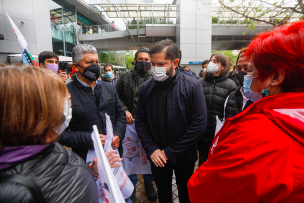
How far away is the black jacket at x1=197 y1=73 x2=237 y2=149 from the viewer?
2.70m

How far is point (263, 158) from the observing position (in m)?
0.80

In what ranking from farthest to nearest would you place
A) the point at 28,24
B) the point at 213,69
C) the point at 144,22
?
the point at 144,22 → the point at 28,24 → the point at 213,69

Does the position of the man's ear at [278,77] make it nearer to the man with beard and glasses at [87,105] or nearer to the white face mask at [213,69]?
the man with beard and glasses at [87,105]

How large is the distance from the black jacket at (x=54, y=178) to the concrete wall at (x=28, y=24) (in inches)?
537

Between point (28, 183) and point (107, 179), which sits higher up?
point (28, 183)

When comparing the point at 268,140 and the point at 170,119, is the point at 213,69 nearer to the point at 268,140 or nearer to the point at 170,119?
the point at 170,119

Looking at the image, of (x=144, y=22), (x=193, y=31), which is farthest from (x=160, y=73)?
(x=144, y=22)

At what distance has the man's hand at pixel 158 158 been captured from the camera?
1901mm

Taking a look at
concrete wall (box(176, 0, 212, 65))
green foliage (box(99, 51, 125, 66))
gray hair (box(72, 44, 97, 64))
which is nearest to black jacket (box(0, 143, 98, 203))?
gray hair (box(72, 44, 97, 64))

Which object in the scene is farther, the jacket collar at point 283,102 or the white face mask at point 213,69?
the white face mask at point 213,69

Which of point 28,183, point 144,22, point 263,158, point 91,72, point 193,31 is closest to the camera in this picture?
point 28,183

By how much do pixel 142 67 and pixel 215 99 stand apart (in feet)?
4.22

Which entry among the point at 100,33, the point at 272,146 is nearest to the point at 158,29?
the point at 100,33

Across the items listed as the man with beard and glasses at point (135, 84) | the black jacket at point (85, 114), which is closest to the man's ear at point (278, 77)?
the black jacket at point (85, 114)
